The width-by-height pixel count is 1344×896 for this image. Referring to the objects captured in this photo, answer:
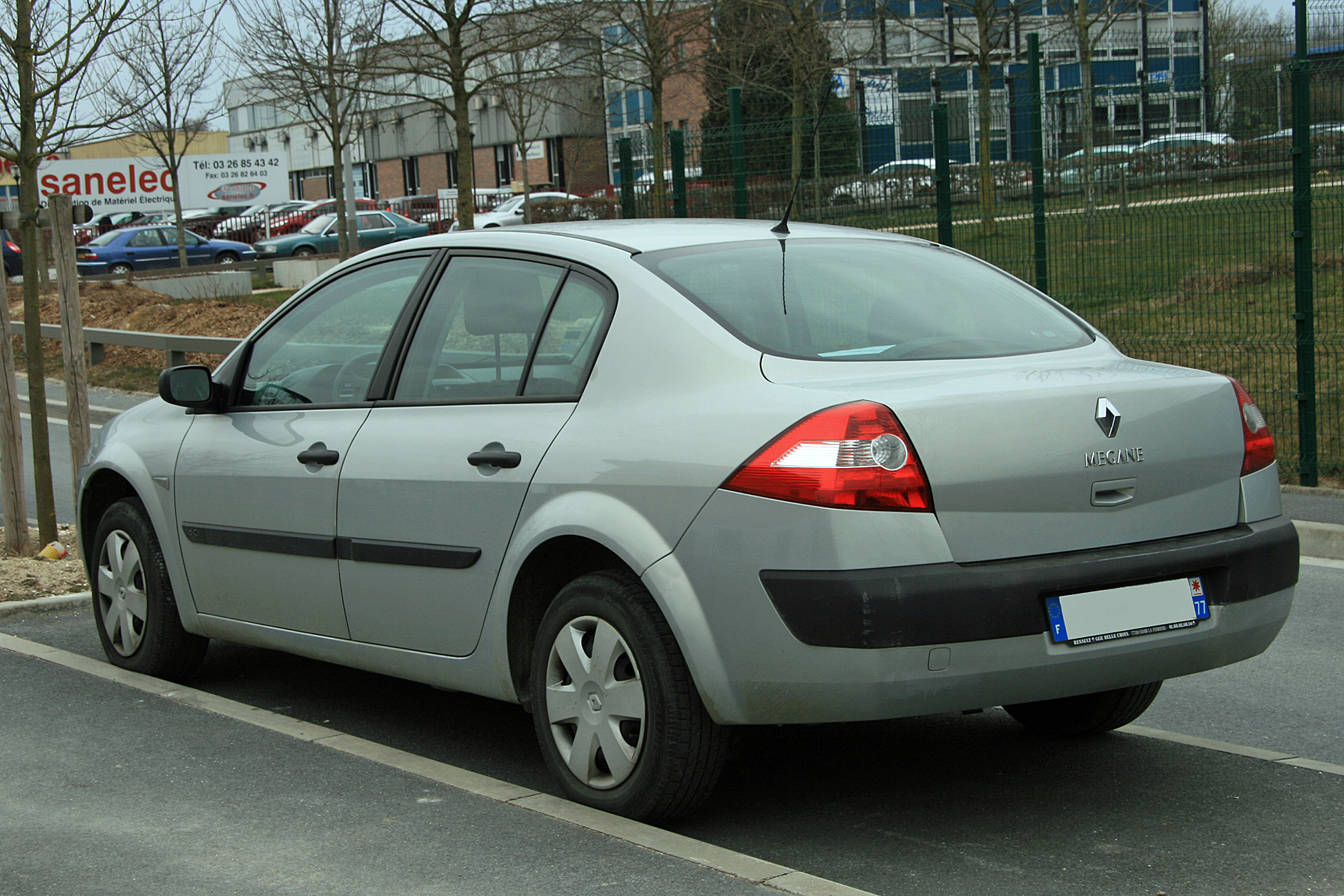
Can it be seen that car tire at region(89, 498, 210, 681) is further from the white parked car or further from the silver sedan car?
the white parked car

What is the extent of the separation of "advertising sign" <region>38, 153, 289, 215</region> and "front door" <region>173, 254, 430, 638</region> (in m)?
33.7

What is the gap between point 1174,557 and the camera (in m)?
3.78

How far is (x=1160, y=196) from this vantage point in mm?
10117

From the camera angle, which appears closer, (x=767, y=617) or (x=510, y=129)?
(x=767, y=617)

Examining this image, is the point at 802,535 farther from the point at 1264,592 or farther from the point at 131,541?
the point at 131,541

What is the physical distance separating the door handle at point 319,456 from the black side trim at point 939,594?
67.2 inches

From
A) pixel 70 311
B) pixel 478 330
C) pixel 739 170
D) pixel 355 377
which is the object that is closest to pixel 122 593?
pixel 355 377

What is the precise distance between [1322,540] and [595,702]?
5.22 metres

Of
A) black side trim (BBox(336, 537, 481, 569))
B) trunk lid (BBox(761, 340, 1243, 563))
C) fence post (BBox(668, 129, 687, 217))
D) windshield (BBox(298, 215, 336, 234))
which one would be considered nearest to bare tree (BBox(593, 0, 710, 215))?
fence post (BBox(668, 129, 687, 217))

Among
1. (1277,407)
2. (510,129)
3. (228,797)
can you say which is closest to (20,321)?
(1277,407)

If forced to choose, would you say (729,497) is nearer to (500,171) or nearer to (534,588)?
(534,588)

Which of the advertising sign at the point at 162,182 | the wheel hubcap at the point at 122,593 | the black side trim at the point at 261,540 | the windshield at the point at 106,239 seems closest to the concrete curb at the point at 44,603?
the wheel hubcap at the point at 122,593

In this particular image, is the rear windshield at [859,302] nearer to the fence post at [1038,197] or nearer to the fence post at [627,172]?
the fence post at [1038,197]

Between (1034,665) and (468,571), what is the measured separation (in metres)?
1.57
